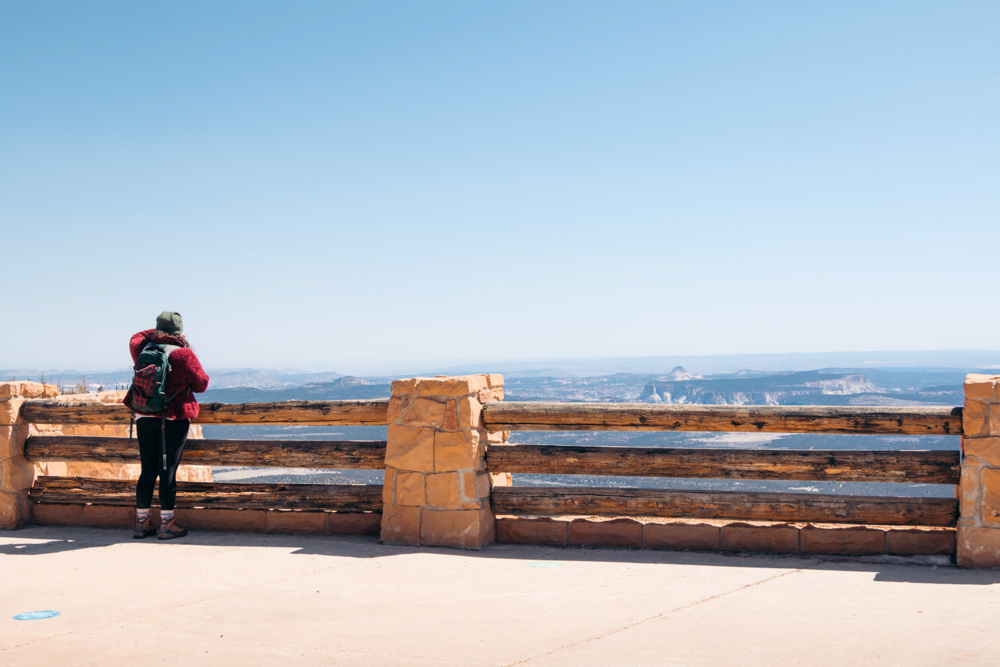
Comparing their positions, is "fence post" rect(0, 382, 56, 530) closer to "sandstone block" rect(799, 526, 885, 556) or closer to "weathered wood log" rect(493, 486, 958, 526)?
"weathered wood log" rect(493, 486, 958, 526)

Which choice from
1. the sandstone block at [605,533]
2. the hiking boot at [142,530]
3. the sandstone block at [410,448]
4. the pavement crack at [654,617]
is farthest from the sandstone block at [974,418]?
the hiking boot at [142,530]

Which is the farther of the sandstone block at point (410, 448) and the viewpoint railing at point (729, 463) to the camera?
the sandstone block at point (410, 448)

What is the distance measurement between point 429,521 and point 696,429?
233 centimetres

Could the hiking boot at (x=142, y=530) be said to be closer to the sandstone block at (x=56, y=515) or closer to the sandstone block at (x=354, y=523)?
the sandstone block at (x=56, y=515)

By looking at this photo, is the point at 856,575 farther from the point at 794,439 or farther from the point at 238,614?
the point at 794,439

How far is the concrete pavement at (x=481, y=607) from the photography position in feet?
12.9

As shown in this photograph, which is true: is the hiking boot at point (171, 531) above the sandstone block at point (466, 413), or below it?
below

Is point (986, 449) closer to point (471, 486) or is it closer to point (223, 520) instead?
point (471, 486)

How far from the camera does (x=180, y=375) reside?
6.90 metres

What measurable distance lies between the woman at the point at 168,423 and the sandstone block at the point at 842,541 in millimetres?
5187

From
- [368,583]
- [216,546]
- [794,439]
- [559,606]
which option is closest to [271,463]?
[216,546]

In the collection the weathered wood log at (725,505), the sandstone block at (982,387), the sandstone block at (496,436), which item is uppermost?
the sandstone block at (982,387)

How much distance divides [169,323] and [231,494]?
5.49ft

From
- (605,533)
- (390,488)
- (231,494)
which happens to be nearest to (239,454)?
(231,494)
